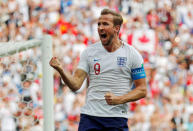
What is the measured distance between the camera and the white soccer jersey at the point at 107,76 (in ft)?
17.2

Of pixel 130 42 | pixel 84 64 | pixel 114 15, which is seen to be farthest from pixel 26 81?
pixel 130 42

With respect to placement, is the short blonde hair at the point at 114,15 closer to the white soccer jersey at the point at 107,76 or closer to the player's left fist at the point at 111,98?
the white soccer jersey at the point at 107,76

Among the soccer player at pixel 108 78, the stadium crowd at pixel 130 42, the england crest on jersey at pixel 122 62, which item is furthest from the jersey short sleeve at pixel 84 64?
the stadium crowd at pixel 130 42

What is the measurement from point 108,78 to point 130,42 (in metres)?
10.2

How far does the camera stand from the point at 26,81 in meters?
6.88

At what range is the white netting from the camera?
21.0 feet

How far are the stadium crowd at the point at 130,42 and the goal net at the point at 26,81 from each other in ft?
17.1

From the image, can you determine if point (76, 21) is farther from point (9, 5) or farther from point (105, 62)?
point (105, 62)

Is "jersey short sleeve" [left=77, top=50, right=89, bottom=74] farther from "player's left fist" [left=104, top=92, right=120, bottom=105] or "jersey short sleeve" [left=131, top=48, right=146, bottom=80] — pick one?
"player's left fist" [left=104, top=92, right=120, bottom=105]

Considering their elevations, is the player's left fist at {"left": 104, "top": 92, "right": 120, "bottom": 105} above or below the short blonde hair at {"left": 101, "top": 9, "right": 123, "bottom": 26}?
below

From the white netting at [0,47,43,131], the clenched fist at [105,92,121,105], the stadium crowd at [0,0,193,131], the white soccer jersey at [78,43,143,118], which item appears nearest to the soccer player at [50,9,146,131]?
the white soccer jersey at [78,43,143,118]

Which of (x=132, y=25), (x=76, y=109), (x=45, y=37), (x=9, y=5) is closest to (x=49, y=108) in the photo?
(x=45, y=37)

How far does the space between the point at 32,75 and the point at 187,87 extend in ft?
29.8

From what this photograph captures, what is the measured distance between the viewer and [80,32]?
49.2 ft
